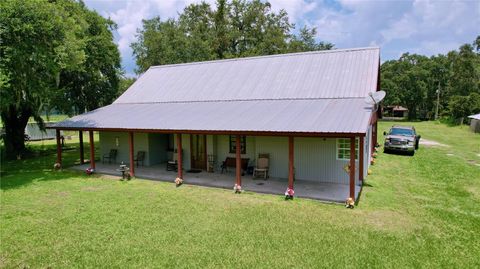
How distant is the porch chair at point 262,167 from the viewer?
11875 millimetres

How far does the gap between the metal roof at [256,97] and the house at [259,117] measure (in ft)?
0.13

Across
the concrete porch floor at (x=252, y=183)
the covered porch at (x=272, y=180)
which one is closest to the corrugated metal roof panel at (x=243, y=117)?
the covered porch at (x=272, y=180)

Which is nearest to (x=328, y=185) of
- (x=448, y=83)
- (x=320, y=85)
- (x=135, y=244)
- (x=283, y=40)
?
(x=320, y=85)

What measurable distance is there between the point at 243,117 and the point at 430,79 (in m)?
52.1

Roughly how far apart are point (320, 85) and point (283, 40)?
70.4 ft

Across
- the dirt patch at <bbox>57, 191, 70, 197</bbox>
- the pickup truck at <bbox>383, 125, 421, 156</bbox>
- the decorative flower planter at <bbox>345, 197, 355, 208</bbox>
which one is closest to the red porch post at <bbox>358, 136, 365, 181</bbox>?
the decorative flower planter at <bbox>345, 197, 355, 208</bbox>

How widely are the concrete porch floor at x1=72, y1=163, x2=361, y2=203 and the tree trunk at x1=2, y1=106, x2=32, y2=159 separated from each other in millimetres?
7220

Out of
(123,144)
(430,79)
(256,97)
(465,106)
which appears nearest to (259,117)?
(256,97)

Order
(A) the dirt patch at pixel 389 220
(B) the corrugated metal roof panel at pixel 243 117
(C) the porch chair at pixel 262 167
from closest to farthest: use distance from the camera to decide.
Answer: (A) the dirt patch at pixel 389 220, (B) the corrugated metal roof panel at pixel 243 117, (C) the porch chair at pixel 262 167

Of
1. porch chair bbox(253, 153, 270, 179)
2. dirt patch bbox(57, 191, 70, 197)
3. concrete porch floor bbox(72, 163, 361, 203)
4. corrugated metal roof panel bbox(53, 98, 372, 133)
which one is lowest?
dirt patch bbox(57, 191, 70, 197)

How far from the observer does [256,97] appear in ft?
45.6

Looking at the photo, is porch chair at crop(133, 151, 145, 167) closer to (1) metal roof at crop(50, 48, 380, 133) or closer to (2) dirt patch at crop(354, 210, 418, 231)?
(1) metal roof at crop(50, 48, 380, 133)

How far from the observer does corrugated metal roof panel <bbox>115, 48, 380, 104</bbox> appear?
12.9m

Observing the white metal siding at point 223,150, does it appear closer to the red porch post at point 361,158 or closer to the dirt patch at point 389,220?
the red porch post at point 361,158
